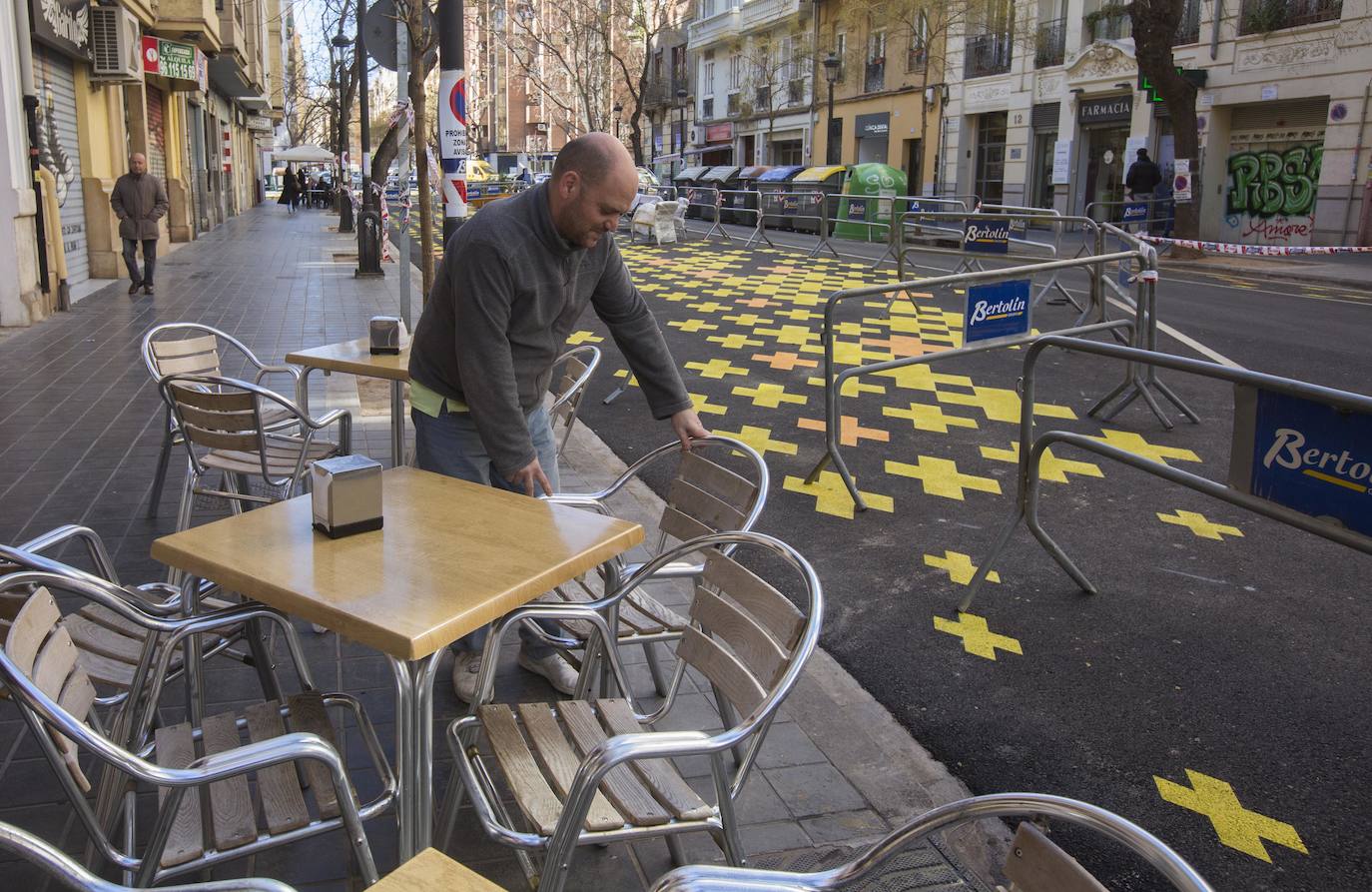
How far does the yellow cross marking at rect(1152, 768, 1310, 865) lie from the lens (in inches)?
119

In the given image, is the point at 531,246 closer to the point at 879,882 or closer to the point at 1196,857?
the point at 879,882

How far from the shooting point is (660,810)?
7.47ft

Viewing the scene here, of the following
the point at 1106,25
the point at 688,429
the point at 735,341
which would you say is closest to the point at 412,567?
the point at 688,429

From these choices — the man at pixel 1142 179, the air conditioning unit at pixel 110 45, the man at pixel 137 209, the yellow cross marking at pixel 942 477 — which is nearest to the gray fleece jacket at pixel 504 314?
the yellow cross marking at pixel 942 477

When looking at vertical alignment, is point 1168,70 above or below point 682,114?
below

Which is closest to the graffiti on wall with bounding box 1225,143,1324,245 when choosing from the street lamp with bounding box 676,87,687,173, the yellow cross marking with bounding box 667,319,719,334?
the yellow cross marking with bounding box 667,319,719,334

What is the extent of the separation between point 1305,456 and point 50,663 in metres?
3.25

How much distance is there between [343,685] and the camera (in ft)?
12.2

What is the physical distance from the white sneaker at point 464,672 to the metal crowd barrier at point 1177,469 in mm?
2037

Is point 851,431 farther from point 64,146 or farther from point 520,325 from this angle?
point 64,146

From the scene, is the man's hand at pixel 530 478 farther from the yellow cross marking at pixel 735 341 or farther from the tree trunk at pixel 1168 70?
the tree trunk at pixel 1168 70

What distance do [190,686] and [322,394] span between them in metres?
5.75

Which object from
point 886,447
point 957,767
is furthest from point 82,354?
point 957,767

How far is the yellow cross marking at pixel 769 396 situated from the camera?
8367 millimetres
